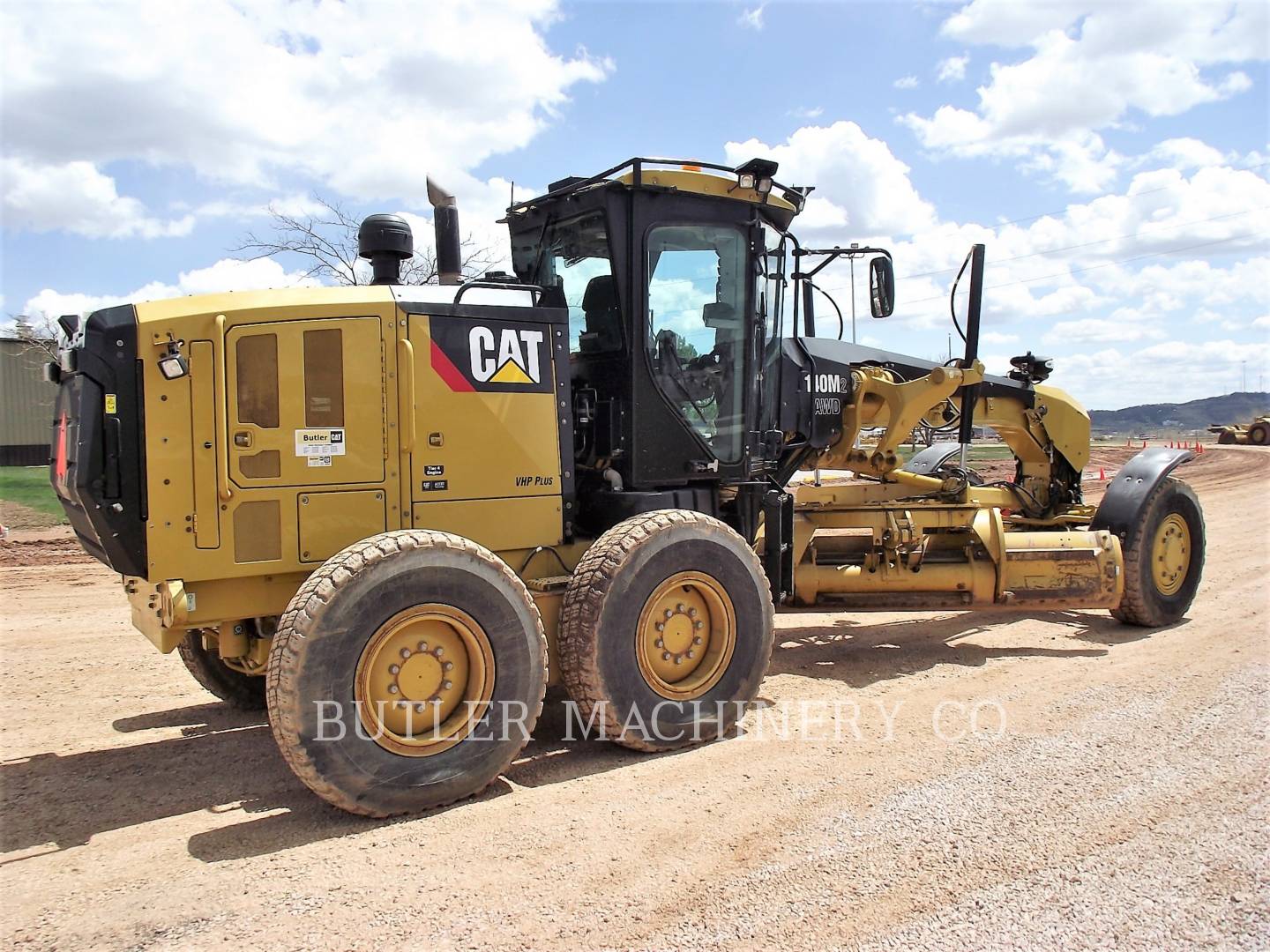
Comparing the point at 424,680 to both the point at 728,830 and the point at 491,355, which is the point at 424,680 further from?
the point at 491,355

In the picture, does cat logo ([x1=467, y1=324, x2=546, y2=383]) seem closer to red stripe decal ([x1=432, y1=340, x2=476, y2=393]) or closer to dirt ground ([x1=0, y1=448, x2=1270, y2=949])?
red stripe decal ([x1=432, y1=340, x2=476, y2=393])

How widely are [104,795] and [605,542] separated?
2.78 m

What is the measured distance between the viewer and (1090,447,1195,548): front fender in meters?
7.94

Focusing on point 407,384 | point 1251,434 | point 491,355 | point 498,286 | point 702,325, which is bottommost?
point 1251,434

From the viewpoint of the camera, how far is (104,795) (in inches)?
183

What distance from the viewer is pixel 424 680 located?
4422 millimetres

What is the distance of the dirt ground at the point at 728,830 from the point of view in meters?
3.30

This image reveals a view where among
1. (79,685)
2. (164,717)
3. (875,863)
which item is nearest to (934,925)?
(875,863)

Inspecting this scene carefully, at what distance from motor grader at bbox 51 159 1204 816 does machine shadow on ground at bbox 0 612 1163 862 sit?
0.27 metres

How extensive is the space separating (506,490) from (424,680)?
120cm

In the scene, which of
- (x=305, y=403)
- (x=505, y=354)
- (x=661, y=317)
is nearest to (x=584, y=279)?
(x=661, y=317)

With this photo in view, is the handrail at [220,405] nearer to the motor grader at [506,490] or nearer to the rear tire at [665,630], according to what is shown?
the motor grader at [506,490]

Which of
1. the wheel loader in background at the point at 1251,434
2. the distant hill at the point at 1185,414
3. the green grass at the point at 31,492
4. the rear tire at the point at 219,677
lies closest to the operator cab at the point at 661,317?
the rear tire at the point at 219,677

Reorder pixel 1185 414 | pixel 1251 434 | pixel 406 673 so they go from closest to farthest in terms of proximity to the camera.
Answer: pixel 406 673 < pixel 1251 434 < pixel 1185 414
